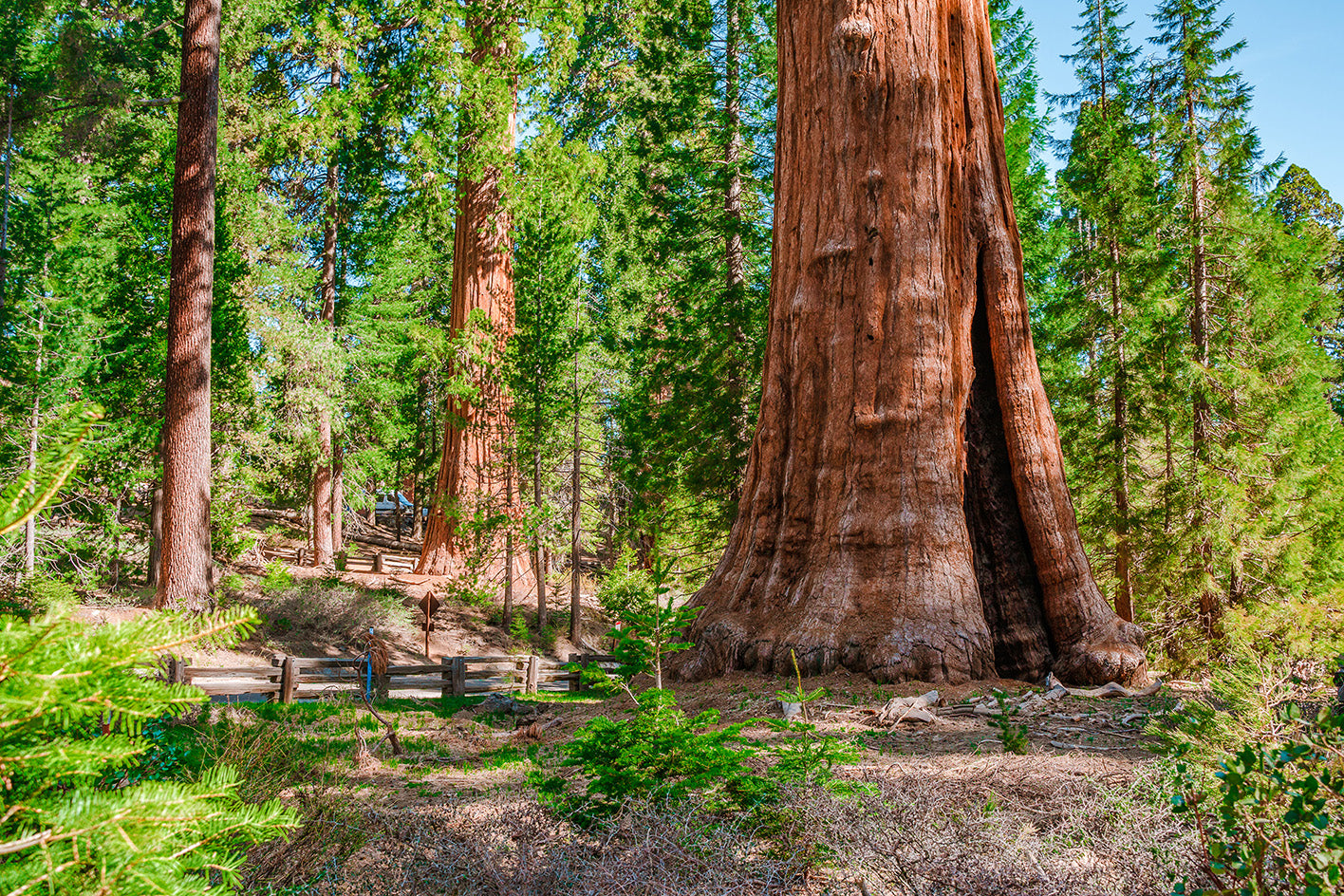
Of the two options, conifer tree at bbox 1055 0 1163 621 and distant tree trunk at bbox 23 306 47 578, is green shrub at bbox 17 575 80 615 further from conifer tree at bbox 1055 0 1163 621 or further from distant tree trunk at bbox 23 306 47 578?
conifer tree at bbox 1055 0 1163 621

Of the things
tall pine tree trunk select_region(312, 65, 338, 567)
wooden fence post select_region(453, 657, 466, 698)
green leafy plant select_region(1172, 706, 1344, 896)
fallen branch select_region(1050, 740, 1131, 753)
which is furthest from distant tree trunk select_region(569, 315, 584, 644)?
green leafy plant select_region(1172, 706, 1344, 896)

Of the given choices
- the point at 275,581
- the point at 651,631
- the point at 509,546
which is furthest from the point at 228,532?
the point at 651,631

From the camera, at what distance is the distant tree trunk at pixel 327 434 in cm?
2209

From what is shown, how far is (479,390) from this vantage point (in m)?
18.8

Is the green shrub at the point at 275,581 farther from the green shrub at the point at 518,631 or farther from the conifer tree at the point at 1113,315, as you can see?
the conifer tree at the point at 1113,315

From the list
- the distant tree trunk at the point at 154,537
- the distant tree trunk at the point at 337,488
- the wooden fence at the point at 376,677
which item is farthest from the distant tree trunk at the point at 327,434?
the wooden fence at the point at 376,677

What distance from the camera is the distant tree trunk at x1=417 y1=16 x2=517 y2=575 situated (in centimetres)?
1905

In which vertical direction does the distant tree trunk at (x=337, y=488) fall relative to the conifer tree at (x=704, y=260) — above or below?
below

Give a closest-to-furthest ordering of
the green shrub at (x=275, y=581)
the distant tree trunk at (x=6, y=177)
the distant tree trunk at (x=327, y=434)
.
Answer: the distant tree trunk at (x=6, y=177) < the green shrub at (x=275, y=581) < the distant tree trunk at (x=327, y=434)

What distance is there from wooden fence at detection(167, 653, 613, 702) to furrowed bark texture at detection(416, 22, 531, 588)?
4.81 metres

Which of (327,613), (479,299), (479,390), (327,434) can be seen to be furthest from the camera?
(327,434)

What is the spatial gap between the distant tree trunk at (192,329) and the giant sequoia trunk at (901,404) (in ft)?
31.8

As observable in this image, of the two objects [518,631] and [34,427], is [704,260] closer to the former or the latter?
[518,631]

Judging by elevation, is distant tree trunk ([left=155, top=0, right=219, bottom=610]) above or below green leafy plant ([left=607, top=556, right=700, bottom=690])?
above
